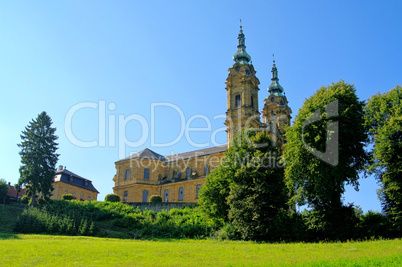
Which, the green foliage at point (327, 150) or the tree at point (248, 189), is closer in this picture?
the green foliage at point (327, 150)

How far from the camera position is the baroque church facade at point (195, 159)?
167 feet

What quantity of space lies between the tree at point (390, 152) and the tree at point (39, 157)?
33026 mm

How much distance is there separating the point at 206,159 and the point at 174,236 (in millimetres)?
28925

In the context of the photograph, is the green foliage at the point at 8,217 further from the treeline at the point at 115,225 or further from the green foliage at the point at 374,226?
the green foliage at the point at 374,226

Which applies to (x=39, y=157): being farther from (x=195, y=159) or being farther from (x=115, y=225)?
(x=195, y=159)

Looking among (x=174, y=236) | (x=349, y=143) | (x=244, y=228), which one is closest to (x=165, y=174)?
(x=174, y=236)

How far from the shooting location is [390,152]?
2347 centimetres

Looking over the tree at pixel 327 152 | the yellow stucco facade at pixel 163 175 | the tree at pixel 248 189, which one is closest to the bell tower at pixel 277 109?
the yellow stucco facade at pixel 163 175

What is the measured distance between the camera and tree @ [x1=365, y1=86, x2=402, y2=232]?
23094 millimetres

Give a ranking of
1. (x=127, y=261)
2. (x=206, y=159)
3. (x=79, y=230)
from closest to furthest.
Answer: (x=127, y=261) → (x=79, y=230) → (x=206, y=159)

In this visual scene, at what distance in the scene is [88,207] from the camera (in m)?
40.0

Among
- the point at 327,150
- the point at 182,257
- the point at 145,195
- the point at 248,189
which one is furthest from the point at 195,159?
the point at 182,257

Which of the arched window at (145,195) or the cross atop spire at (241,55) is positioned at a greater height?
the cross atop spire at (241,55)

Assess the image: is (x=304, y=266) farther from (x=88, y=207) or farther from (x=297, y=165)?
(x=88, y=207)
